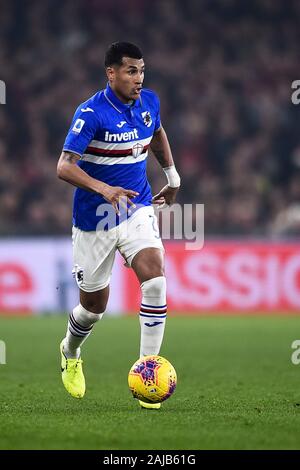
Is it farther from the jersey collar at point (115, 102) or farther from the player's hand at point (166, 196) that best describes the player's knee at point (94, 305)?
the jersey collar at point (115, 102)

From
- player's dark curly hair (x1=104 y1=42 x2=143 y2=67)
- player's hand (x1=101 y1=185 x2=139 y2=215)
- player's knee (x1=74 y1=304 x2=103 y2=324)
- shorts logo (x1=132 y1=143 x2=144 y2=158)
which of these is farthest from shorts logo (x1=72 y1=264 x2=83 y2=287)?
player's dark curly hair (x1=104 y1=42 x2=143 y2=67)

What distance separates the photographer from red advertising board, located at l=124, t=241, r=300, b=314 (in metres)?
16.9

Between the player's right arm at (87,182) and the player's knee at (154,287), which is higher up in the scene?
the player's right arm at (87,182)

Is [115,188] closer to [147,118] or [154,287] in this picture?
[154,287]

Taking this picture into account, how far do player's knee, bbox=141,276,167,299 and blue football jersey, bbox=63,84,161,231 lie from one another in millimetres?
556

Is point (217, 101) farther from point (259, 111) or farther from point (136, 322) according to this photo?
point (136, 322)

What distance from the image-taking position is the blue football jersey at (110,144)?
22.6 ft

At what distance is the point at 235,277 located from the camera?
16.9 meters

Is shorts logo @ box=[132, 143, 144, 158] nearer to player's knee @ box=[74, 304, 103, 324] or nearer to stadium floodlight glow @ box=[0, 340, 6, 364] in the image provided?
player's knee @ box=[74, 304, 103, 324]

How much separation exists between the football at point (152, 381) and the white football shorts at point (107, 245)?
2.49ft

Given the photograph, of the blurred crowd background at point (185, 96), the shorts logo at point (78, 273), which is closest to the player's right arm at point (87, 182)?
the shorts logo at point (78, 273)

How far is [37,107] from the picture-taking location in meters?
20.8
